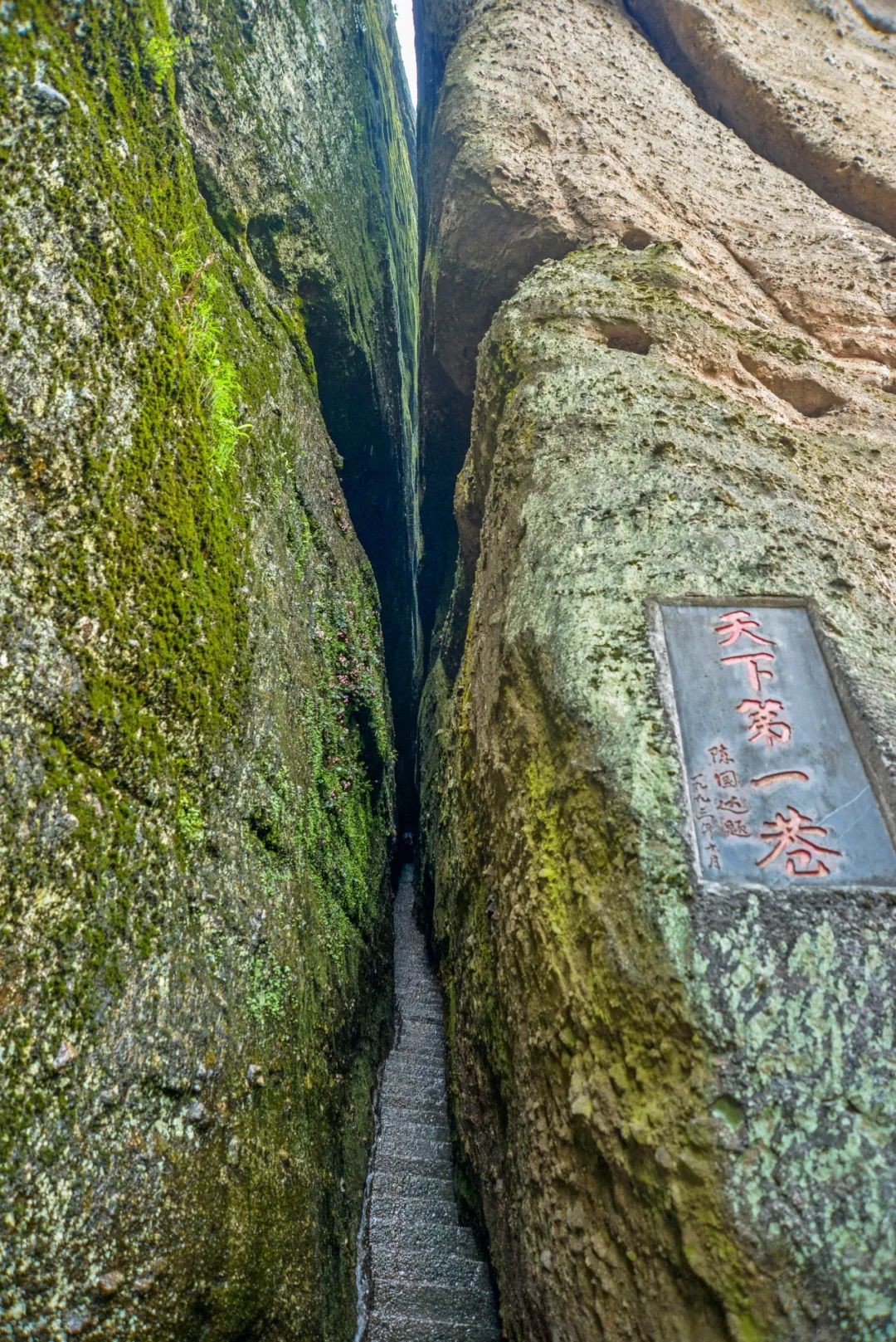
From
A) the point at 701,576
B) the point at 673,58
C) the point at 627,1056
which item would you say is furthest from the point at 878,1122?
the point at 673,58

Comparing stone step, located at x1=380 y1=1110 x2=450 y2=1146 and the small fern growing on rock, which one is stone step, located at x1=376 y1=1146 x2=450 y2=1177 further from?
the small fern growing on rock

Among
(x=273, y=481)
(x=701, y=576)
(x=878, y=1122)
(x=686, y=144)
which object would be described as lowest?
(x=878, y=1122)

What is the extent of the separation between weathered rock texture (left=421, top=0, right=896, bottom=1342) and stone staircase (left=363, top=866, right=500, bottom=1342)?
1.82 feet

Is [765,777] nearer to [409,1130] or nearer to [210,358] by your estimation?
[210,358]

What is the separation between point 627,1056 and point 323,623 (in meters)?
3.73

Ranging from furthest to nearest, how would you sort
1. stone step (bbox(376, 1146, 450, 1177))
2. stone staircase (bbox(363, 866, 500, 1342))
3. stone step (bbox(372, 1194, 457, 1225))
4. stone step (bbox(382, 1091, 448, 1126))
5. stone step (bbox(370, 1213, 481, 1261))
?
stone step (bbox(382, 1091, 448, 1126)) → stone step (bbox(376, 1146, 450, 1177)) → stone step (bbox(372, 1194, 457, 1225)) → stone step (bbox(370, 1213, 481, 1261)) → stone staircase (bbox(363, 866, 500, 1342))

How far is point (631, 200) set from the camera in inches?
254

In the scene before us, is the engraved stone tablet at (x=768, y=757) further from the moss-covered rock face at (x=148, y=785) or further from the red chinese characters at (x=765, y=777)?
the moss-covered rock face at (x=148, y=785)

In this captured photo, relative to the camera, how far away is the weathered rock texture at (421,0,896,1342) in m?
2.10

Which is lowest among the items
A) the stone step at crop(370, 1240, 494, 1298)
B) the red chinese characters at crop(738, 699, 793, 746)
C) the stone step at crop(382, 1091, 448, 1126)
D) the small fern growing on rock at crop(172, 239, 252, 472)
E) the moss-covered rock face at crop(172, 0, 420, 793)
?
the stone step at crop(370, 1240, 494, 1298)

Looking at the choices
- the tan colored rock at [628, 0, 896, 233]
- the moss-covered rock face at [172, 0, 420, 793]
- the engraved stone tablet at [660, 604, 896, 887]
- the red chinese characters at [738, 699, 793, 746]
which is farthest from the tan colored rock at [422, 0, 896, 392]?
the red chinese characters at [738, 699, 793, 746]

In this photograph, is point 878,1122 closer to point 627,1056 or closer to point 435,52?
point 627,1056

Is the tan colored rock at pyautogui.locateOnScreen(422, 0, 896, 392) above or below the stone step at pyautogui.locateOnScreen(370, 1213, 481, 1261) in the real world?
above

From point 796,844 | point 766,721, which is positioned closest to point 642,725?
point 766,721
